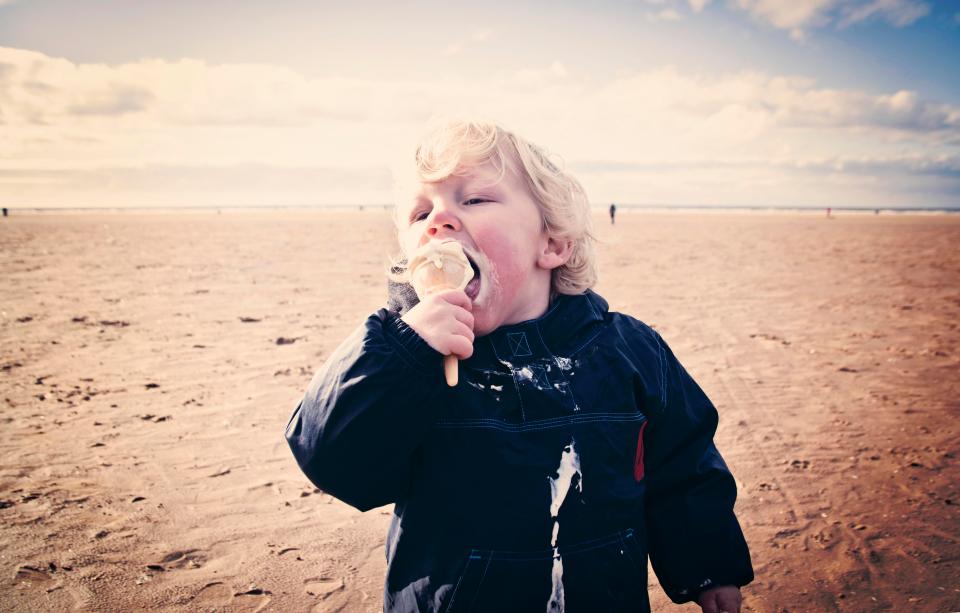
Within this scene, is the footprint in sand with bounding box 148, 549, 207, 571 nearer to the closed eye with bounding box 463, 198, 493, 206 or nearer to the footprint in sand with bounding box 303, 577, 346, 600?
the footprint in sand with bounding box 303, 577, 346, 600

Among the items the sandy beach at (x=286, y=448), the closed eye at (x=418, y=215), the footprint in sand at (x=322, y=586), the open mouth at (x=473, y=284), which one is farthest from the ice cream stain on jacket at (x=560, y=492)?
the footprint in sand at (x=322, y=586)

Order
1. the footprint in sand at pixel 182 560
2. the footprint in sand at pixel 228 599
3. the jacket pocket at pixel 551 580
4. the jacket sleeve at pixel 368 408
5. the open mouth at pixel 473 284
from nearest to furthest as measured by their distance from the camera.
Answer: the jacket sleeve at pixel 368 408, the jacket pocket at pixel 551 580, the open mouth at pixel 473 284, the footprint in sand at pixel 228 599, the footprint in sand at pixel 182 560

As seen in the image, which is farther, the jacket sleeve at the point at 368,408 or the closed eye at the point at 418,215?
the closed eye at the point at 418,215

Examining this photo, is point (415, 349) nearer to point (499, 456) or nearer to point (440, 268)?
point (440, 268)

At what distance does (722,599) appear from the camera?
1.96m

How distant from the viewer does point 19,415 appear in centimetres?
482

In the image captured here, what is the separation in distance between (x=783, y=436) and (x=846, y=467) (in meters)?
0.58

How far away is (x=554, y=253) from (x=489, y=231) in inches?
14.6

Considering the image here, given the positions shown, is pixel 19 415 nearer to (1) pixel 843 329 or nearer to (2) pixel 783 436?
(2) pixel 783 436

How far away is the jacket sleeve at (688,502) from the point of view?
1.94 metres

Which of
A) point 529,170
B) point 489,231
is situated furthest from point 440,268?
point 529,170

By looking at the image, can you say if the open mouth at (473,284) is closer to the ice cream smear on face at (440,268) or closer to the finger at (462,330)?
the ice cream smear on face at (440,268)

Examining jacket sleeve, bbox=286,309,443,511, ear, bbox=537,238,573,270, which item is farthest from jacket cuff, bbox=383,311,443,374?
ear, bbox=537,238,573,270

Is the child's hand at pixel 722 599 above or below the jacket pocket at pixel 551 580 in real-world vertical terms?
below
